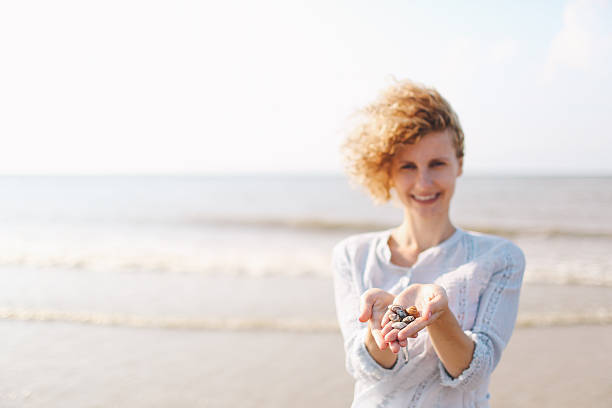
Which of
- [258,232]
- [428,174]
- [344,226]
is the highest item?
[428,174]

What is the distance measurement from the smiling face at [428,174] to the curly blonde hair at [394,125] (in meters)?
0.04

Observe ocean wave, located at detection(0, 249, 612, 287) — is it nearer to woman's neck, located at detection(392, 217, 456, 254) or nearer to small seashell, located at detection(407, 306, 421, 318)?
woman's neck, located at detection(392, 217, 456, 254)

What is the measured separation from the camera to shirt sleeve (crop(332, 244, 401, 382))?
6.42 feet

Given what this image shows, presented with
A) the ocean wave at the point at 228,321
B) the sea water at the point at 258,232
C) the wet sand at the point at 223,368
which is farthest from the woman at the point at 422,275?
the ocean wave at the point at 228,321

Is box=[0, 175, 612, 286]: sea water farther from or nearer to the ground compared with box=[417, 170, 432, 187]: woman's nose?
nearer to the ground

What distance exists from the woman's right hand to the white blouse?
0.17 meters

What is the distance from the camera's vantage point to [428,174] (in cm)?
223

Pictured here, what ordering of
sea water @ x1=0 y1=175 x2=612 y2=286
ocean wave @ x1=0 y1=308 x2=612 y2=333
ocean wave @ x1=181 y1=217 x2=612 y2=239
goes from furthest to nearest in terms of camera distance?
ocean wave @ x1=181 y1=217 x2=612 y2=239, sea water @ x1=0 y1=175 x2=612 y2=286, ocean wave @ x1=0 y1=308 x2=612 y2=333

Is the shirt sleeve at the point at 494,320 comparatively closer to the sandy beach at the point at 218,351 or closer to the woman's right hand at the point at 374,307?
the woman's right hand at the point at 374,307

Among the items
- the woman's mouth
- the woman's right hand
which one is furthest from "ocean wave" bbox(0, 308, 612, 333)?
the woman's right hand

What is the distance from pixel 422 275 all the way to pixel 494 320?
0.37 m

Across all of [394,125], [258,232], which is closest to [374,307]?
[394,125]

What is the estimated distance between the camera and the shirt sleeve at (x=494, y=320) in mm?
1868

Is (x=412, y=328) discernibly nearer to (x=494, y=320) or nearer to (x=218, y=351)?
(x=494, y=320)
